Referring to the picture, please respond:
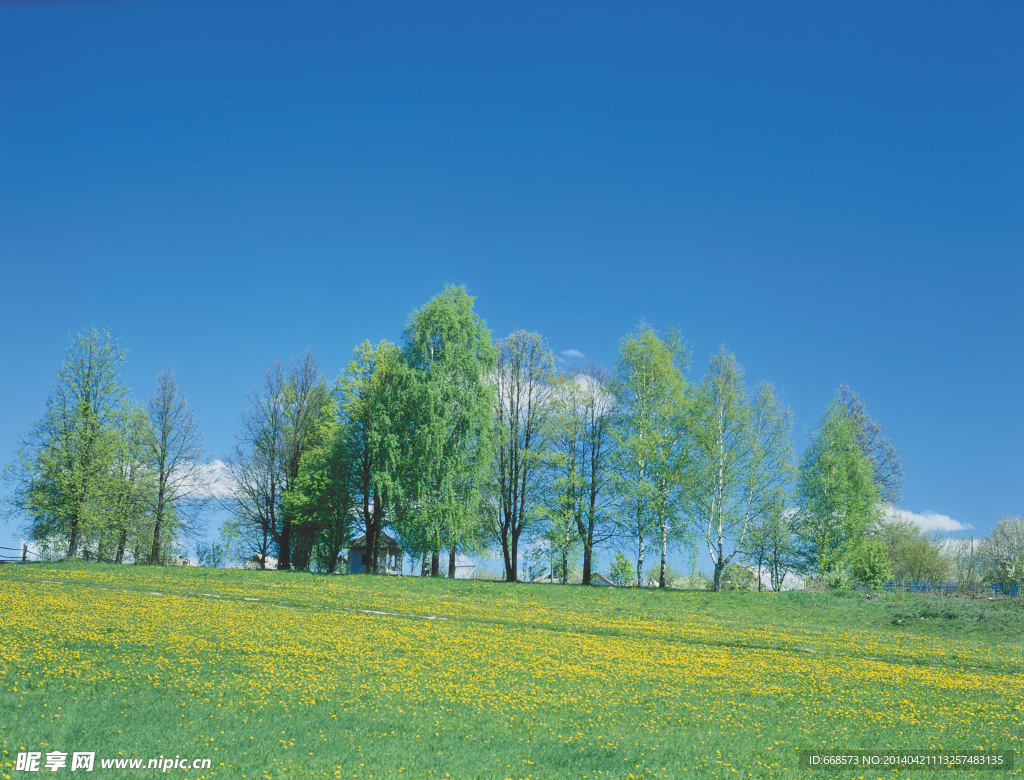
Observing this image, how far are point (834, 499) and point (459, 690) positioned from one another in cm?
3910

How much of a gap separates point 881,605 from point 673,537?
11.7 metres

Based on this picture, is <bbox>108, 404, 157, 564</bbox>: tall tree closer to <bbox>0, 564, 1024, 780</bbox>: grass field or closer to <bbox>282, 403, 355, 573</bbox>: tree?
<bbox>282, 403, 355, 573</bbox>: tree

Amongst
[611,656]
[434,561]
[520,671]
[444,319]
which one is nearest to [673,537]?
[434,561]

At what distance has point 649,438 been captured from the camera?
137ft

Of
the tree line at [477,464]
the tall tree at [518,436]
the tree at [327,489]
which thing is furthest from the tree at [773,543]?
the tree at [327,489]

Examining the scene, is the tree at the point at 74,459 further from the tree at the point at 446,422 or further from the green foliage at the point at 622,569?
the green foliage at the point at 622,569

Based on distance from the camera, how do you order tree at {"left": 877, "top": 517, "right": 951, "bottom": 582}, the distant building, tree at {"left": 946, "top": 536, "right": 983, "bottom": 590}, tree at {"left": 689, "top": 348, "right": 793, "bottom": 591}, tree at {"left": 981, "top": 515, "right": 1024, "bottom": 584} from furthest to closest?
1. tree at {"left": 946, "top": 536, "right": 983, "bottom": 590}
2. tree at {"left": 981, "top": 515, "right": 1024, "bottom": 584}
3. tree at {"left": 877, "top": 517, "right": 951, "bottom": 582}
4. the distant building
5. tree at {"left": 689, "top": 348, "right": 793, "bottom": 591}

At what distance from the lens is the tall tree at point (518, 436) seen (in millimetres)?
45219

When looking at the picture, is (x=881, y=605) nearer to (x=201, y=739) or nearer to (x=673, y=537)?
(x=673, y=537)

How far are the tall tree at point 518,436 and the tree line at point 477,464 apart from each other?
0.33 ft

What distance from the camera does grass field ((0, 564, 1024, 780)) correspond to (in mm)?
9664

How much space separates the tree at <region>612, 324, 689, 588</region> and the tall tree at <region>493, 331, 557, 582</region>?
17.7ft

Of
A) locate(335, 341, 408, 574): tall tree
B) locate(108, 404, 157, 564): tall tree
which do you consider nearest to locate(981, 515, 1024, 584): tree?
locate(335, 341, 408, 574): tall tree

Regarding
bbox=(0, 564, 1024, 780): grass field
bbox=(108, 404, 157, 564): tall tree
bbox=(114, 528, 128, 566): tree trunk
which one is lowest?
bbox=(0, 564, 1024, 780): grass field
